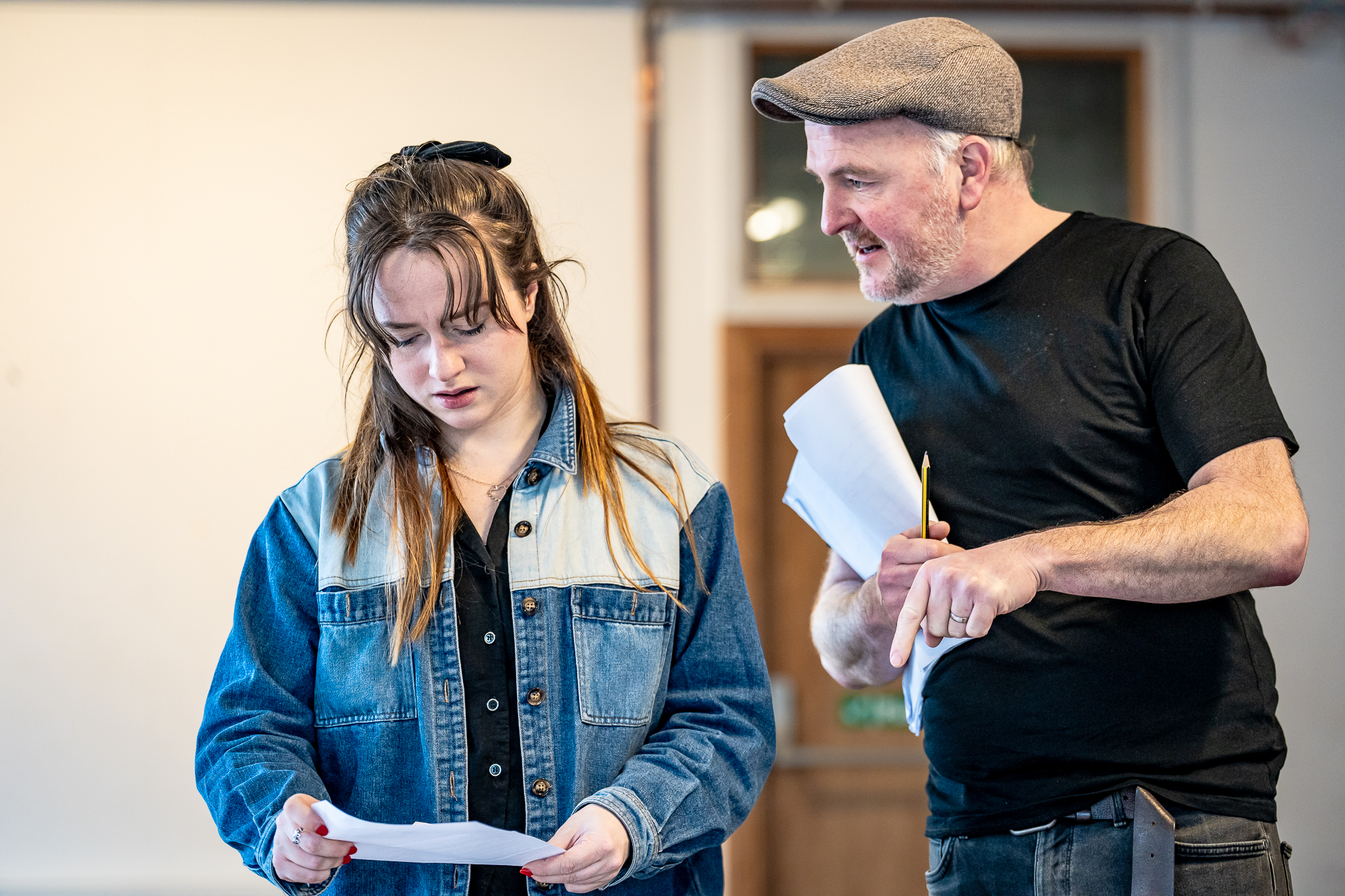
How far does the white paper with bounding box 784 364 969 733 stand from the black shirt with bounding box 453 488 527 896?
400mm

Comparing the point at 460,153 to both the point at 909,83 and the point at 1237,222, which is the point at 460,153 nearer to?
the point at 909,83

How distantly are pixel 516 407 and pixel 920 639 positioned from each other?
60 centimetres

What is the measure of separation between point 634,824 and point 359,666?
0.33 metres

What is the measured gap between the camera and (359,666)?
3.85ft

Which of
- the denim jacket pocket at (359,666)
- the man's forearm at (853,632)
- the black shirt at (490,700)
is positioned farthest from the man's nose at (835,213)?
the denim jacket pocket at (359,666)

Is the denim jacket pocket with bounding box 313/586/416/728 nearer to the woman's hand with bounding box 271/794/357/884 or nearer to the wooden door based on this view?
the woman's hand with bounding box 271/794/357/884

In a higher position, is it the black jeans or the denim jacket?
the denim jacket

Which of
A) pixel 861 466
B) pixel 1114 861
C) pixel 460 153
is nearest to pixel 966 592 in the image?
pixel 861 466

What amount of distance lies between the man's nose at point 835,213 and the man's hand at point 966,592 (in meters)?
0.50

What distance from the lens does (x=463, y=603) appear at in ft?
3.95

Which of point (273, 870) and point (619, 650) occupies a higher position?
point (619, 650)

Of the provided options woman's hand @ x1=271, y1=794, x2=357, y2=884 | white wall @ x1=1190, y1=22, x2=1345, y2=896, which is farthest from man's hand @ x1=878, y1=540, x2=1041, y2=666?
white wall @ x1=1190, y1=22, x2=1345, y2=896

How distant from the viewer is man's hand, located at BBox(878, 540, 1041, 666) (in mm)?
1070

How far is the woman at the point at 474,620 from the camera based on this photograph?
1.15m
